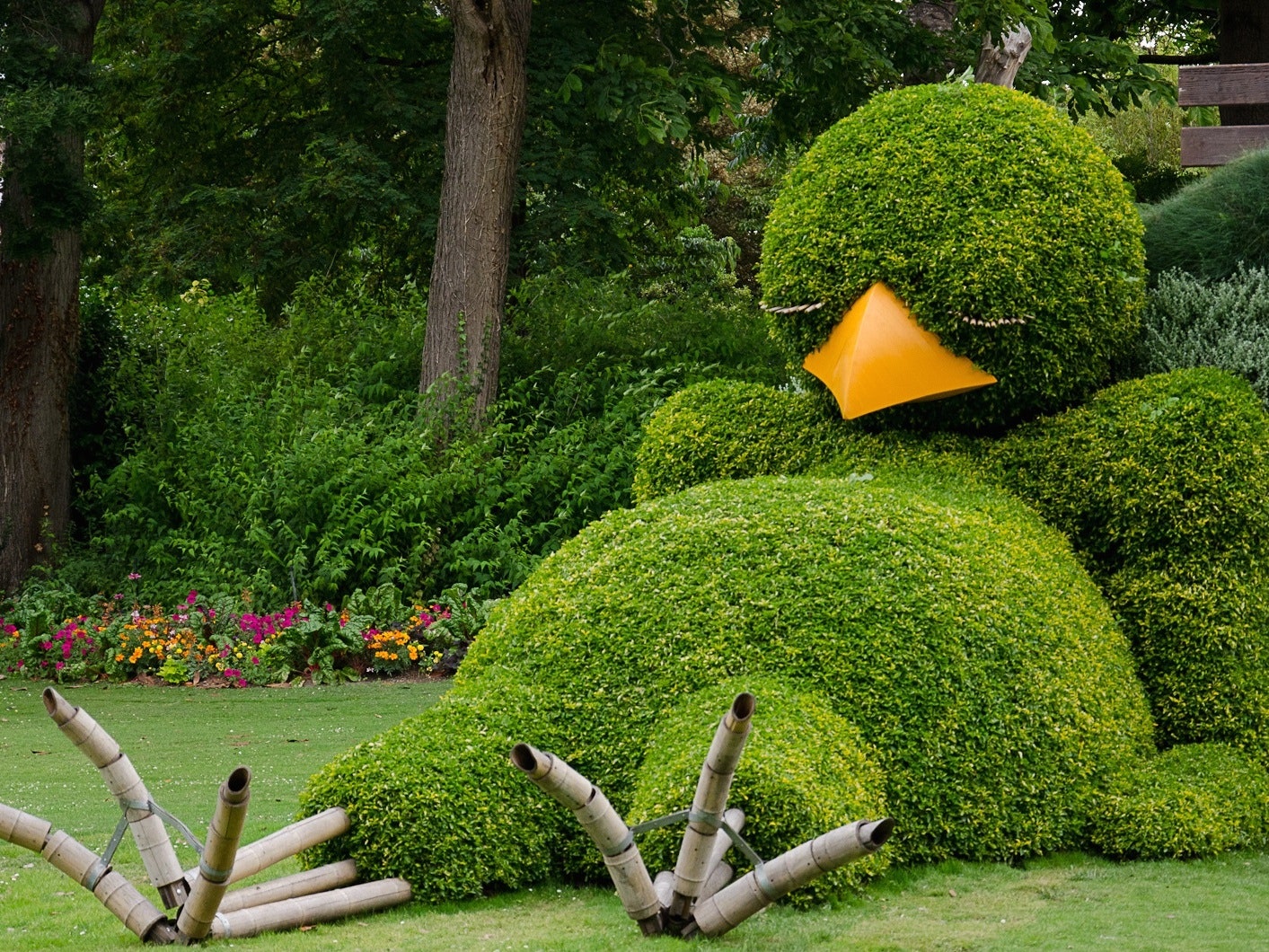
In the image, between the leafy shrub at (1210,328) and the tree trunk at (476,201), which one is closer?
the leafy shrub at (1210,328)

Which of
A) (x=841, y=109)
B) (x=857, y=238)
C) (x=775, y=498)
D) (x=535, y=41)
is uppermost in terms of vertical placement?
(x=535, y=41)

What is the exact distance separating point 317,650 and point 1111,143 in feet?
64.6

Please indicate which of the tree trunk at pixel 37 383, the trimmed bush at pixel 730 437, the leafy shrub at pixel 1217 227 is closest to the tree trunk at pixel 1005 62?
the leafy shrub at pixel 1217 227

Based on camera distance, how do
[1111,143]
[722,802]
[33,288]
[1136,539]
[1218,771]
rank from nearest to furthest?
[722,802] → [1218,771] → [1136,539] → [33,288] → [1111,143]

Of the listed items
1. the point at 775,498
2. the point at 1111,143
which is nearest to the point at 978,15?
the point at 775,498

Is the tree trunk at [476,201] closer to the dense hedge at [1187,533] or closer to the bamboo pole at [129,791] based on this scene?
the dense hedge at [1187,533]

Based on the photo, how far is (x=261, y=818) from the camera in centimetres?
548

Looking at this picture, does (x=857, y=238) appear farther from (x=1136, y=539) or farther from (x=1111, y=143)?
(x=1111, y=143)

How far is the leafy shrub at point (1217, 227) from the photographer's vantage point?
631cm

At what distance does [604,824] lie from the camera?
11.2 ft

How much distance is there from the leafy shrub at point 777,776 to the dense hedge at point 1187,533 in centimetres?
158

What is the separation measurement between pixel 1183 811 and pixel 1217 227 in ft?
9.40

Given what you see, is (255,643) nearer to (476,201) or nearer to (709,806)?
(476,201)

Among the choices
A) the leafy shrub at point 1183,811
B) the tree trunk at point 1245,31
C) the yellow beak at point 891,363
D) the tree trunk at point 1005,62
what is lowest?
the leafy shrub at point 1183,811
